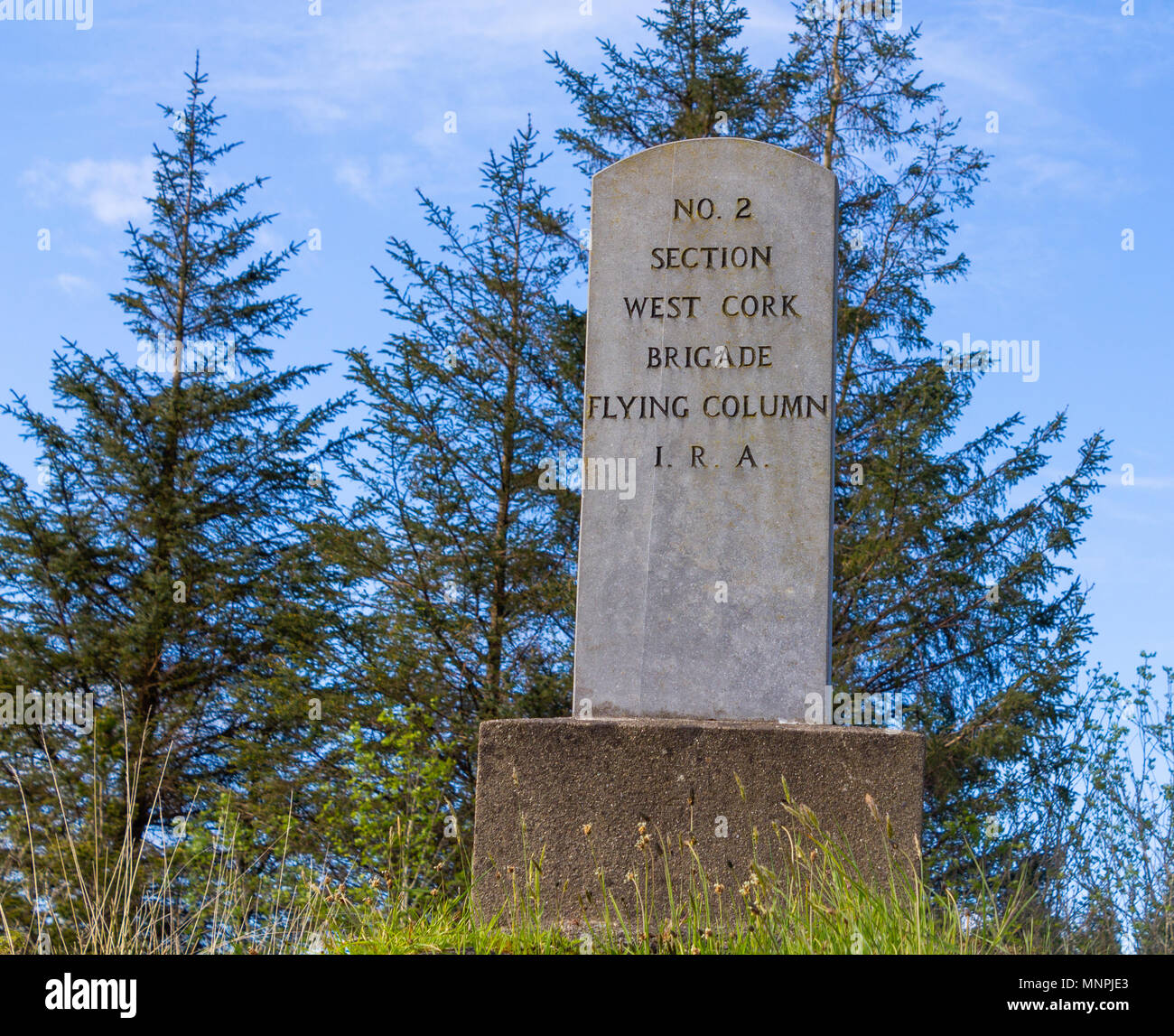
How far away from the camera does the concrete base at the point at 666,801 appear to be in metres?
4.35

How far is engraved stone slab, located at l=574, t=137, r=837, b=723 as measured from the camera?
192 inches

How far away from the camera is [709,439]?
502 cm

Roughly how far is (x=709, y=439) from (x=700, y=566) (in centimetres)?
55

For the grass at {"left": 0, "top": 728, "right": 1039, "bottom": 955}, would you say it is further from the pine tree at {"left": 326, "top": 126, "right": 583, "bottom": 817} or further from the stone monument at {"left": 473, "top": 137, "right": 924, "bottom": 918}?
the pine tree at {"left": 326, "top": 126, "right": 583, "bottom": 817}

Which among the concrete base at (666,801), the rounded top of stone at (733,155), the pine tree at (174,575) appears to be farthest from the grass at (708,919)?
the pine tree at (174,575)

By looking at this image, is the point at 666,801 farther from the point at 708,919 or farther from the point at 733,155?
the point at 733,155

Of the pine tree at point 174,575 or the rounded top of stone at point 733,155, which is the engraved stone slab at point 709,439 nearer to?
the rounded top of stone at point 733,155

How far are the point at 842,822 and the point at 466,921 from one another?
149cm

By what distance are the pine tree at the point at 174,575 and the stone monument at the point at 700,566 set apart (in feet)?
24.7

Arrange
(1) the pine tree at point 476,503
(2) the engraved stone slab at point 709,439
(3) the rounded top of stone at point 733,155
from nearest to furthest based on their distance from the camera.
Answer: (2) the engraved stone slab at point 709,439 → (3) the rounded top of stone at point 733,155 → (1) the pine tree at point 476,503
